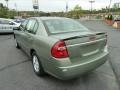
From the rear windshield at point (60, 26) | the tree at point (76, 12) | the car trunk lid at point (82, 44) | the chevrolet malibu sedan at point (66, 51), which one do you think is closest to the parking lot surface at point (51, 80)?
the chevrolet malibu sedan at point (66, 51)

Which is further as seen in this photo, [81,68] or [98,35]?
[98,35]

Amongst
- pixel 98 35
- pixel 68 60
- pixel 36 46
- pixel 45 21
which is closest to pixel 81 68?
pixel 68 60

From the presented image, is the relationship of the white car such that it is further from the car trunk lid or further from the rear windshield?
the car trunk lid

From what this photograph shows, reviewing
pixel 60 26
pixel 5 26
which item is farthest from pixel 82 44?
pixel 5 26

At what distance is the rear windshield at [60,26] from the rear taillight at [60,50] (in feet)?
2.49

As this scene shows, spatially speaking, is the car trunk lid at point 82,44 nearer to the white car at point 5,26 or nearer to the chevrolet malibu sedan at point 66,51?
the chevrolet malibu sedan at point 66,51

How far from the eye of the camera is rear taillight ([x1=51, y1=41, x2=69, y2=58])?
305cm

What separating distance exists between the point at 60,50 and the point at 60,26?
1309mm

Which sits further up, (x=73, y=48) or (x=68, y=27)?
(x=68, y=27)

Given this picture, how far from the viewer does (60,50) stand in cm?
→ 306

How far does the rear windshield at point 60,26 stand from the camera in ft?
12.9

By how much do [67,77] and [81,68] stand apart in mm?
359

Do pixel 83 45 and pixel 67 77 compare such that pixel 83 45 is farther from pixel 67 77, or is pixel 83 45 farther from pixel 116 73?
pixel 116 73

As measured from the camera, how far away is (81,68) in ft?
10.6
